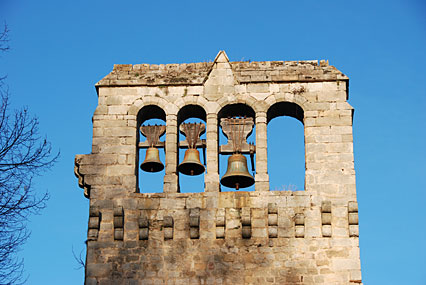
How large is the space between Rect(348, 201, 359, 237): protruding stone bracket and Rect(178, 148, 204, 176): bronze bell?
394 cm

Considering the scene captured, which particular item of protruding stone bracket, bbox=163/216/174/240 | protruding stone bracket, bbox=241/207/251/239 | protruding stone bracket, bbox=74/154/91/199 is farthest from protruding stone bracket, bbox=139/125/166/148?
protruding stone bracket, bbox=241/207/251/239

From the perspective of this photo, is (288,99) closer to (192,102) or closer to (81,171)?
(192,102)

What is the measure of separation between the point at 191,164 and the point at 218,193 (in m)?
1.17

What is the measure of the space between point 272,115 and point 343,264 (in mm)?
4812

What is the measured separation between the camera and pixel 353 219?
27141 mm

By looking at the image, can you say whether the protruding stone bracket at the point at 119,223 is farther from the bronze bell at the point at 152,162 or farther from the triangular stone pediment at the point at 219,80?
the triangular stone pediment at the point at 219,80

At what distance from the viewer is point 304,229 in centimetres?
2712

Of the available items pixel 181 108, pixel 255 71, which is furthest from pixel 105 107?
pixel 255 71

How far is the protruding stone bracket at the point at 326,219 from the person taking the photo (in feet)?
88.6

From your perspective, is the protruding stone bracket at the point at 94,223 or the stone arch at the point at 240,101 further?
the stone arch at the point at 240,101

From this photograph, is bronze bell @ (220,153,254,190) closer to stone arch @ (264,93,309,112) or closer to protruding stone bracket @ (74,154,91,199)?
stone arch @ (264,93,309,112)

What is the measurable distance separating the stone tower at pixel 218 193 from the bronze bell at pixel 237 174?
0.83 ft

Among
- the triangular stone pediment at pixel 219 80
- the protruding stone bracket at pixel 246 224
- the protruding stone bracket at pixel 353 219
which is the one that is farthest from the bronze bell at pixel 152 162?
the protruding stone bracket at pixel 353 219

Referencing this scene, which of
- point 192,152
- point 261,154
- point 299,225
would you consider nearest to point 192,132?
point 192,152
